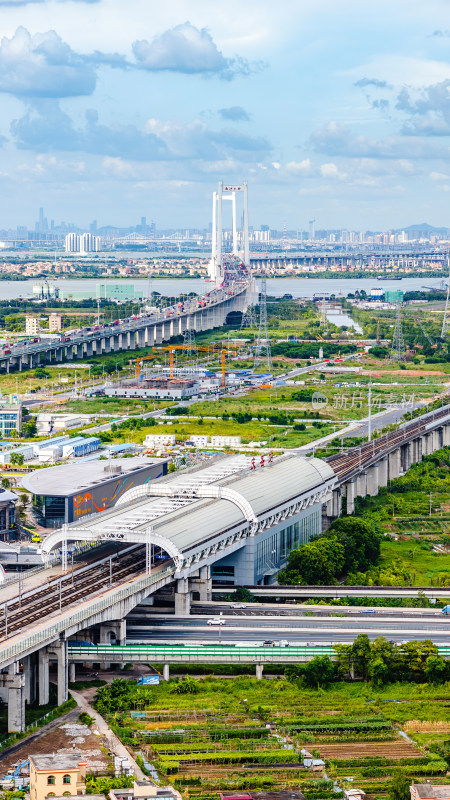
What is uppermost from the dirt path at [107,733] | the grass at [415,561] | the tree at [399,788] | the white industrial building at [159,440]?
the white industrial building at [159,440]

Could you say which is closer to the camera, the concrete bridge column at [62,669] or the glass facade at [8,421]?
the concrete bridge column at [62,669]

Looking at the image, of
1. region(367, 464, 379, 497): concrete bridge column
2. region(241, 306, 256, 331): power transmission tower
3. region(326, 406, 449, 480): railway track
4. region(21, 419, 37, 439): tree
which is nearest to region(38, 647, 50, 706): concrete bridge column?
region(326, 406, 449, 480): railway track

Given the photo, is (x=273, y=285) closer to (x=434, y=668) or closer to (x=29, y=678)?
(x=434, y=668)

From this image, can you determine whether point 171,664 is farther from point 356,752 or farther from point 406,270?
point 406,270

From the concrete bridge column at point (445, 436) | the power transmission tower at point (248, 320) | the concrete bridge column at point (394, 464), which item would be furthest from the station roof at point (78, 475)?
the power transmission tower at point (248, 320)

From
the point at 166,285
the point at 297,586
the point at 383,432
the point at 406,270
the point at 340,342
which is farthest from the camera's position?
the point at 406,270

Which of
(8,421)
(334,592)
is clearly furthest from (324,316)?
(334,592)

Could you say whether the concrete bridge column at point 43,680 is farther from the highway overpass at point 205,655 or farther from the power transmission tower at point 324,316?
the power transmission tower at point 324,316

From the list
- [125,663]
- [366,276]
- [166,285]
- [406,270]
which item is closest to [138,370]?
[125,663]
